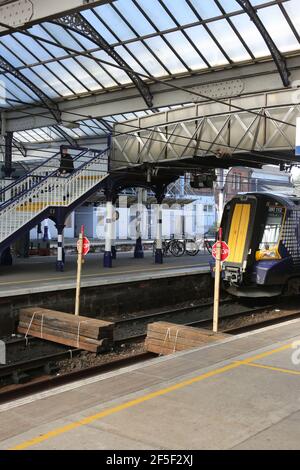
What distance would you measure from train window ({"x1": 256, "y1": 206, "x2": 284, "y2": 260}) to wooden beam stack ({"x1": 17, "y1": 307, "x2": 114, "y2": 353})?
5.93m

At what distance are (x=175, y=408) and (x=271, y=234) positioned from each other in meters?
10.5

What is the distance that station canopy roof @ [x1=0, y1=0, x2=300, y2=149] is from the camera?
17172mm

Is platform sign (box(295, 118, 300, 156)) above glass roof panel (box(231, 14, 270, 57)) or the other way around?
the other way around

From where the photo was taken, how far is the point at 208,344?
877 cm

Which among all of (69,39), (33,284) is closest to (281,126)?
(33,284)

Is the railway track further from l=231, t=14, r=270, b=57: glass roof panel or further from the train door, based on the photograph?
l=231, t=14, r=270, b=57: glass roof panel

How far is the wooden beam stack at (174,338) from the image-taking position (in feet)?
31.4

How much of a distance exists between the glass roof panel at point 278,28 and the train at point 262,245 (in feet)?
17.5

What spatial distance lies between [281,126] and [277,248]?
3.70 m

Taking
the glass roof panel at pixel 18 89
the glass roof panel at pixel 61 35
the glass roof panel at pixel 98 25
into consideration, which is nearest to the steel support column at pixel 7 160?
the glass roof panel at pixel 18 89

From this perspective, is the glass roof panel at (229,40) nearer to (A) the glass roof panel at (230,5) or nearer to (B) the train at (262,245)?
(A) the glass roof panel at (230,5)

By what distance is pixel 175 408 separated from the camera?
217 inches

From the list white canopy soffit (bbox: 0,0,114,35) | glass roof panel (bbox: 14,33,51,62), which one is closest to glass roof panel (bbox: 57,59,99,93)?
glass roof panel (bbox: 14,33,51,62)
